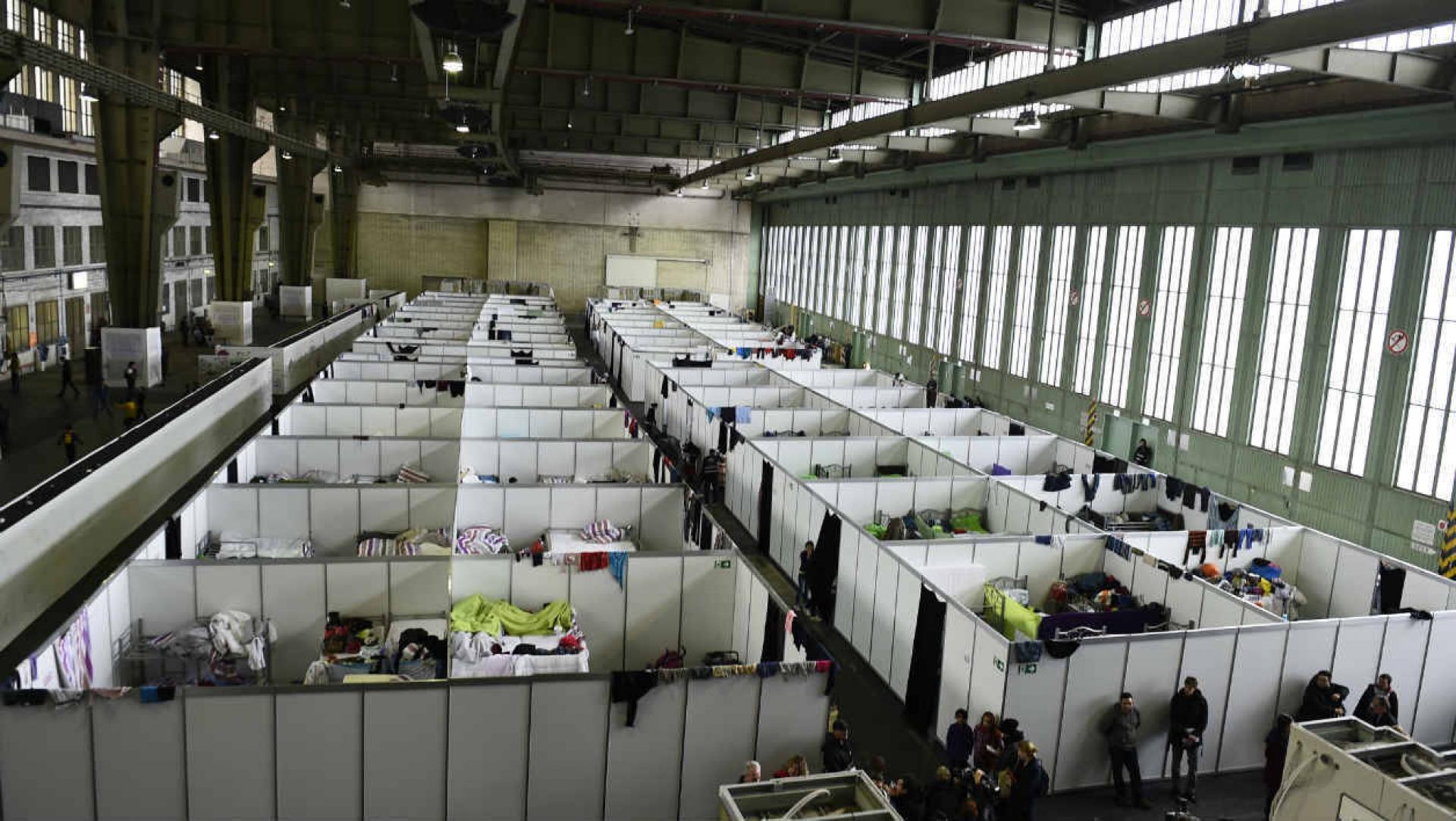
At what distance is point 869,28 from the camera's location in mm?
18062

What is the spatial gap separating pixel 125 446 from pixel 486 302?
97.4ft

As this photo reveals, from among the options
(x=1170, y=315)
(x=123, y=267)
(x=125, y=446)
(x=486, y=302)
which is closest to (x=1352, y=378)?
(x=1170, y=315)

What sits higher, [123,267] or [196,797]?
[123,267]

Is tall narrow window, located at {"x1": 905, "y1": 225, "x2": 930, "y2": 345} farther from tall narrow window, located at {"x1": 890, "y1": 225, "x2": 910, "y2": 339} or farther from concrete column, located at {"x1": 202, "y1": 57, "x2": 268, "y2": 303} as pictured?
concrete column, located at {"x1": 202, "y1": 57, "x2": 268, "y2": 303}

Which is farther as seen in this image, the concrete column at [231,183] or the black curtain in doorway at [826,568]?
the concrete column at [231,183]

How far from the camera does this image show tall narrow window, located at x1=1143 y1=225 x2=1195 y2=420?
2306cm

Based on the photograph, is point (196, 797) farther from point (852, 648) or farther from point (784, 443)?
point (784, 443)

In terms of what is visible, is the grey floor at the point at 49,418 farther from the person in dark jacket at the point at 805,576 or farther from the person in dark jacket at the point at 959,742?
the person in dark jacket at the point at 959,742

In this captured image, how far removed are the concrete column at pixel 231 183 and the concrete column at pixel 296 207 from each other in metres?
7.08

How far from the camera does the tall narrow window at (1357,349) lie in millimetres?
17859

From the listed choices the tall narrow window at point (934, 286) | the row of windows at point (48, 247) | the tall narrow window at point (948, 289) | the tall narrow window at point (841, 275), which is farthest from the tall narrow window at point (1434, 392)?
the tall narrow window at point (841, 275)

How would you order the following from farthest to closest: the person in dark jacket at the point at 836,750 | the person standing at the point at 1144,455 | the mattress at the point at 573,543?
the person standing at the point at 1144,455 → the mattress at the point at 573,543 → the person in dark jacket at the point at 836,750

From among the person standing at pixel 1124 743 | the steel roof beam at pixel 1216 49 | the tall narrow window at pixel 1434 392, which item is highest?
the steel roof beam at pixel 1216 49

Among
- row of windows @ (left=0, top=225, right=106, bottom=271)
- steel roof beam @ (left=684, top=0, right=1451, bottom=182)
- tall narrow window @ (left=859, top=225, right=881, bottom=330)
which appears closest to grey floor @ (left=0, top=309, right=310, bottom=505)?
row of windows @ (left=0, top=225, right=106, bottom=271)
